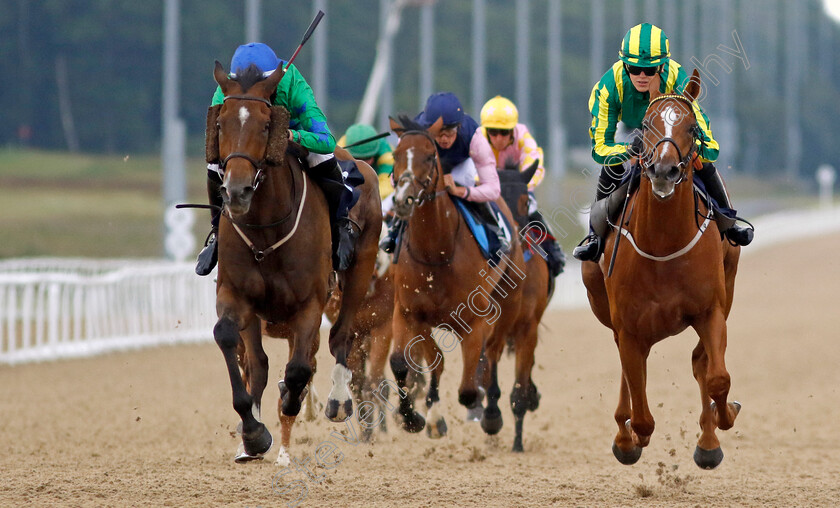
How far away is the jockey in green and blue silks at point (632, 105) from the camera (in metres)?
7.05

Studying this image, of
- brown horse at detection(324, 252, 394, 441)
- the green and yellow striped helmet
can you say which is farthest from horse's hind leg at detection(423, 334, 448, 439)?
the green and yellow striped helmet

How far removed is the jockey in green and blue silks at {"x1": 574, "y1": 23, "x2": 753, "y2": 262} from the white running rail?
8.64 metres

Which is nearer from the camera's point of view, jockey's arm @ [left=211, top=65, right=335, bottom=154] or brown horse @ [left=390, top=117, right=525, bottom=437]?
jockey's arm @ [left=211, top=65, right=335, bottom=154]

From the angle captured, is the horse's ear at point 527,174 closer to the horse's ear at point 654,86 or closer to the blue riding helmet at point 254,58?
the horse's ear at point 654,86

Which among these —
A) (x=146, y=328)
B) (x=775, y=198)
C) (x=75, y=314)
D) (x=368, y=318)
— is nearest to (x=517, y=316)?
(x=368, y=318)

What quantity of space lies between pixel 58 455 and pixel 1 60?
2595 centimetres

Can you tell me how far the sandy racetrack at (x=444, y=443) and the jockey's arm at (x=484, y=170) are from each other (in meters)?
1.83

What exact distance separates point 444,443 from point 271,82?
4.24 meters

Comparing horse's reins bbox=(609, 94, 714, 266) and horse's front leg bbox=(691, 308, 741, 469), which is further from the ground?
horse's reins bbox=(609, 94, 714, 266)

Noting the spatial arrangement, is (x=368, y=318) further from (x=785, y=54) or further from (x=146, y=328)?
(x=785, y=54)

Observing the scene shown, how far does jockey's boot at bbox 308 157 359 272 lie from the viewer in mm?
7078

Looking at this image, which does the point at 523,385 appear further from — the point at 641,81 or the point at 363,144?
the point at 641,81

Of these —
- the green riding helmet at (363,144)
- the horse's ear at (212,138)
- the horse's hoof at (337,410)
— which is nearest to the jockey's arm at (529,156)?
the green riding helmet at (363,144)

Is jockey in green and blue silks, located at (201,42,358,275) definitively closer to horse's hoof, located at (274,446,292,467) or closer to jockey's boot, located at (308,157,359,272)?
jockey's boot, located at (308,157,359,272)
